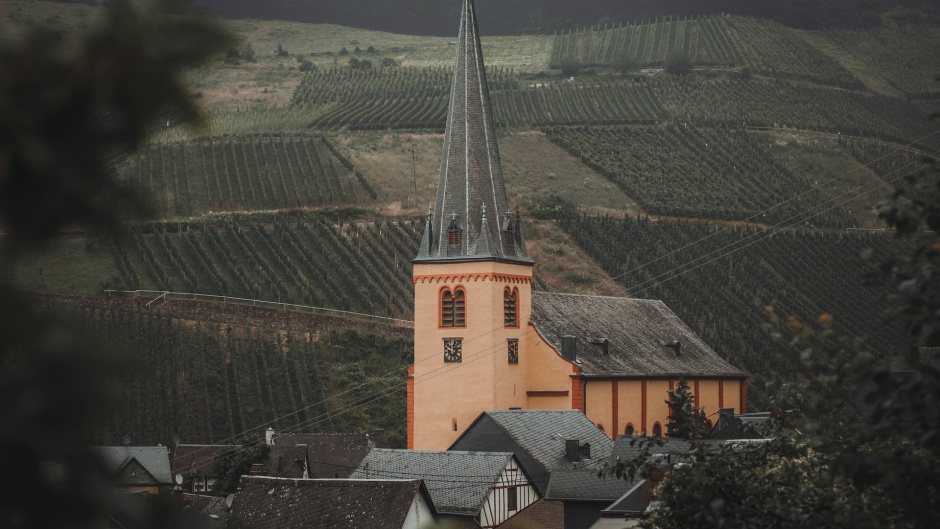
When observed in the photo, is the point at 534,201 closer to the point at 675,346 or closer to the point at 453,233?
the point at 675,346

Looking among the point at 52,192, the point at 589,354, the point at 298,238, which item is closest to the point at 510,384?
the point at 589,354

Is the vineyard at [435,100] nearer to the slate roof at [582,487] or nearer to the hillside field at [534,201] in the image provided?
the hillside field at [534,201]

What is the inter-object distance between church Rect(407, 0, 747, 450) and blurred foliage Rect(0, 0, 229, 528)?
42.3 m

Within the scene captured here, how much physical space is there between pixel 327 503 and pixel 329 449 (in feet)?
72.2

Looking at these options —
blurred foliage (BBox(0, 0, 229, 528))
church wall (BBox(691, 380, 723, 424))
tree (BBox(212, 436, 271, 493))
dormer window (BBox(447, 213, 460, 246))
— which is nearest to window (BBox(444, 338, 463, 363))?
dormer window (BBox(447, 213, 460, 246))

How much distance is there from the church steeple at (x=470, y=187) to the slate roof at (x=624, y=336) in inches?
143

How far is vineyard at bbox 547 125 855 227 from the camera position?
87.6 m

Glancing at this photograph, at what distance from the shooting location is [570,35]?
529 feet

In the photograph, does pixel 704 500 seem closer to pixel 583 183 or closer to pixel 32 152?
pixel 32 152

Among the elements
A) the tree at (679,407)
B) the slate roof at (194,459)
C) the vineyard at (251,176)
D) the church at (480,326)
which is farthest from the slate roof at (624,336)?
the vineyard at (251,176)

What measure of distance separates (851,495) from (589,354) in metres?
37.1

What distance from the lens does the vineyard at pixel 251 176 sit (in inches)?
3312

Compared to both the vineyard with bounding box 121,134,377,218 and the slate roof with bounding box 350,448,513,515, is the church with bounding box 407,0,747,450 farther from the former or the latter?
the vineyard with bounding box 121,134,377,218

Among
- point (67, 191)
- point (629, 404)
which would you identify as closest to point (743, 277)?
point (629, 404)
